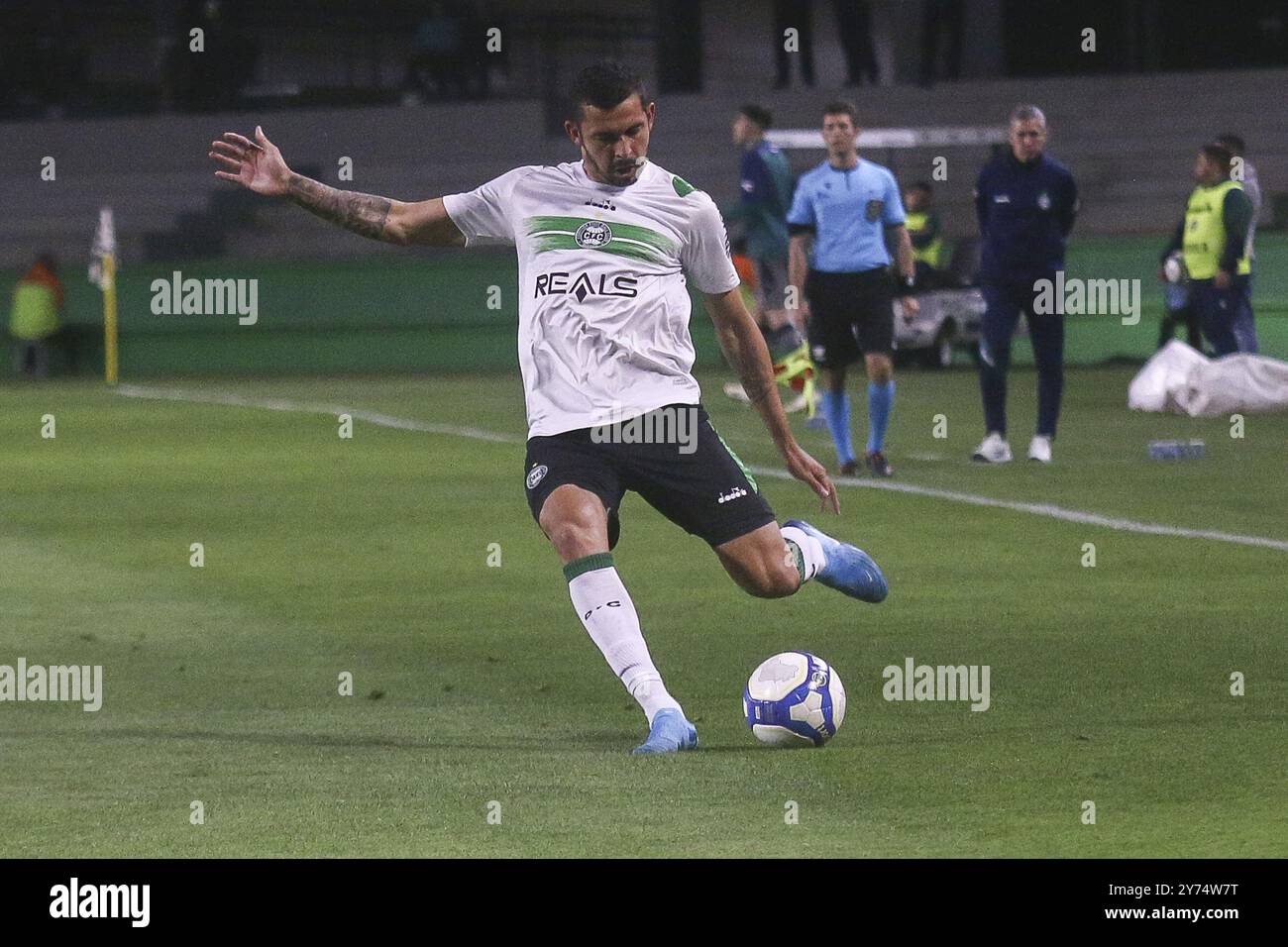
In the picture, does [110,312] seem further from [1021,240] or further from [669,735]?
[669,735]

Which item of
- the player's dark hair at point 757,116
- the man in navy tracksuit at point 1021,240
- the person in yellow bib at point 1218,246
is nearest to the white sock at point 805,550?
the man in navy tracksuit at point 1021,240

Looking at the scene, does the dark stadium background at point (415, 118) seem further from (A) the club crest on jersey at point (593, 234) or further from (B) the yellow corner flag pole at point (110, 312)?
(A) the club crest on jersey at point (593, 234)

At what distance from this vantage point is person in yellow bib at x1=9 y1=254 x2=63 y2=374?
29.7 meters

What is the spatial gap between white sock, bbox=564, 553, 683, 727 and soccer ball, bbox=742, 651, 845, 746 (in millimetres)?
244

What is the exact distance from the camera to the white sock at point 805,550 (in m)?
7.61

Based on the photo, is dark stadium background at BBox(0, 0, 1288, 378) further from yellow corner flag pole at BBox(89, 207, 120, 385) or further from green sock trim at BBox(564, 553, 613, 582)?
green sock trim at BBox(564, 553, 613, 582)

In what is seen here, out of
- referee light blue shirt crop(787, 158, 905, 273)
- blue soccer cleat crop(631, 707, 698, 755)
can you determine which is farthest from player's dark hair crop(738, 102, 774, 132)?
blue soccer cleat crop(631, 707, 698, 755)

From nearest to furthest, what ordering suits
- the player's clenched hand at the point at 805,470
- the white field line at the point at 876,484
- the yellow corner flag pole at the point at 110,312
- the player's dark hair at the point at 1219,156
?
the player's clenched hand at the point at 805,470 < the white field line at the point at 876,484 < the player's dark hair at the point at 1219,156 < the yellow corner flag pole at the point at 110,312

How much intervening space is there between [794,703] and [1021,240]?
8497 mm

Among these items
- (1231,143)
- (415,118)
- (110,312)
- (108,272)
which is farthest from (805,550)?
(415,118)

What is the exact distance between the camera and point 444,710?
764 cm

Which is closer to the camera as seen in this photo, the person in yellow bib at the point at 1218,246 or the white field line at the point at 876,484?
the white field line at the point at 876,484

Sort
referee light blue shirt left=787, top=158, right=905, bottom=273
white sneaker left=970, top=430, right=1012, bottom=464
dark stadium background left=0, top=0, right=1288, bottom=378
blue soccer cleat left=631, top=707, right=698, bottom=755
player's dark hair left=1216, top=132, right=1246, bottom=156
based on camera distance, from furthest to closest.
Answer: dark stadium background left=0, top=0, right=1288, bottom=378
player's dark hair left=1216, top=132, right=1246, bottom=156
white sneaker left=970, top=430, right=1012, bottom=464
referee light blue shirt left=787, top=158, right=905, bottom=273
blue soccer cleat left=631, top=707, right=698, bottom=755

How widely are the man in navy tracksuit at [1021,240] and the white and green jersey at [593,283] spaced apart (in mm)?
7954
